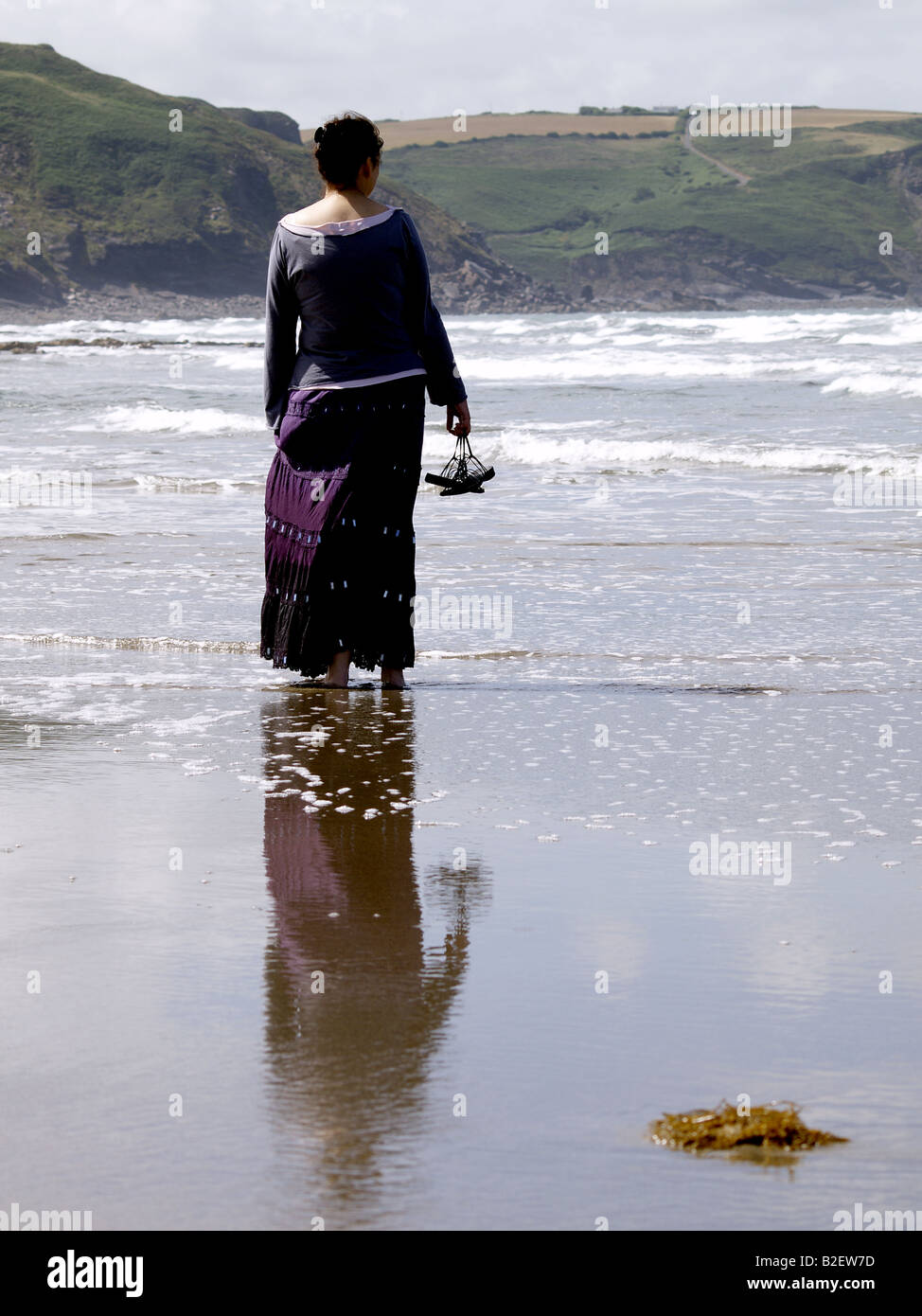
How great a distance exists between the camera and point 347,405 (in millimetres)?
5000

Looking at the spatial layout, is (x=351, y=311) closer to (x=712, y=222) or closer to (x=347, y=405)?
(x=347, y=405)

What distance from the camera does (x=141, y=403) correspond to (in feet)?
79.7

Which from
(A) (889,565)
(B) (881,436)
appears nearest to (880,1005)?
(A) (889,565)

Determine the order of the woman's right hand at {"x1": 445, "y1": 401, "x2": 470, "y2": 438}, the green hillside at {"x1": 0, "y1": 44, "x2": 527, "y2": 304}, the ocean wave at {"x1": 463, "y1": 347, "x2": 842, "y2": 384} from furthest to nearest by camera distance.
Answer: the green hillside at {"x1": 0, "y1": 44, "x2": 527, "y2": 304}
the ocean wave at {"x1": 463, "y1": 347, "x2": 842, "y2": 384}
the woman's right hand at {"x1": 445, "y1": 401, "x2": 470, "y2": 438}

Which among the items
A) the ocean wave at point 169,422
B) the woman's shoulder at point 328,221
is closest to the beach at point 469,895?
the woman's shoulder at point 328,221

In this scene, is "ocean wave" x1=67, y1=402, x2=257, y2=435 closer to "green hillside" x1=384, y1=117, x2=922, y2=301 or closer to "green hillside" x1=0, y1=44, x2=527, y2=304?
"green hillside" x1=0, y1=44, x2=527, y2=304

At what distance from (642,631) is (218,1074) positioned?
4405mm

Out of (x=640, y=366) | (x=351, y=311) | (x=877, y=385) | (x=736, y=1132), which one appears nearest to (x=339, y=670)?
(x=351, y=311)

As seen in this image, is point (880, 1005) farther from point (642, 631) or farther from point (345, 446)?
point (642, 631)

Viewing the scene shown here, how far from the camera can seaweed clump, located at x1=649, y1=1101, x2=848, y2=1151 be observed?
2.14 meters

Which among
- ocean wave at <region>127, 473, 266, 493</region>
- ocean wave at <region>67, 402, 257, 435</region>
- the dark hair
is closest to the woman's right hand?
the dark hair

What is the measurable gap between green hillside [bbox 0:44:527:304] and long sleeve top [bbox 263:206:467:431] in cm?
10195

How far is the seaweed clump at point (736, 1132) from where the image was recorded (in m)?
2.14

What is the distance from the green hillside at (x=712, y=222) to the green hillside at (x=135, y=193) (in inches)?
1261
